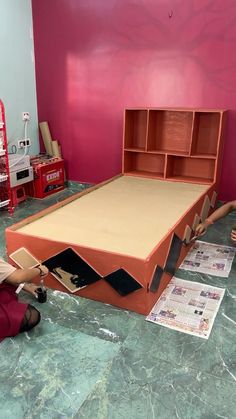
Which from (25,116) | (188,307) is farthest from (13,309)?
(25,116)

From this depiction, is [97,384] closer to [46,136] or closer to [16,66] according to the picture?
[46,136]

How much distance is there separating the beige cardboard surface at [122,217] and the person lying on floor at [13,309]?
16.7 inches

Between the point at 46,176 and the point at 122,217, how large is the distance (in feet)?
5.97

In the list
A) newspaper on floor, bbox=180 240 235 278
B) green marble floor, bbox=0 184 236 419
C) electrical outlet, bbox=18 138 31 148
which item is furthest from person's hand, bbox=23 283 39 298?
electrical outlet, bbox=18 138 31 148

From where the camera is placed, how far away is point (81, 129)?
4.36 meters

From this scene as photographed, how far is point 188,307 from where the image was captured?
6.93 feet

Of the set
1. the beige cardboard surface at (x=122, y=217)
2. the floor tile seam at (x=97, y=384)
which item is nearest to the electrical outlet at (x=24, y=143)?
the beige cardboard surface at (x=122, y=217)

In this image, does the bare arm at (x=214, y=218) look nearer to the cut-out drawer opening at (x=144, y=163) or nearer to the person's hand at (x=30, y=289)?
the cut-out drawer opening at (x=144, y=163)

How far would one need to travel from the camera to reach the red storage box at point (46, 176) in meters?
4.12

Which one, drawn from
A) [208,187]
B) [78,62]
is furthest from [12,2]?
[208,187]

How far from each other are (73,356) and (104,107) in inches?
120

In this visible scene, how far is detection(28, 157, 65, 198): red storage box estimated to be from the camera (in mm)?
4121

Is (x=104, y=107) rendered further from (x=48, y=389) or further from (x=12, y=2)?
(x=48, y=389)

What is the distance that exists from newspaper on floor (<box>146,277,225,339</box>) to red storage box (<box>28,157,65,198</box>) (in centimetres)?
227
